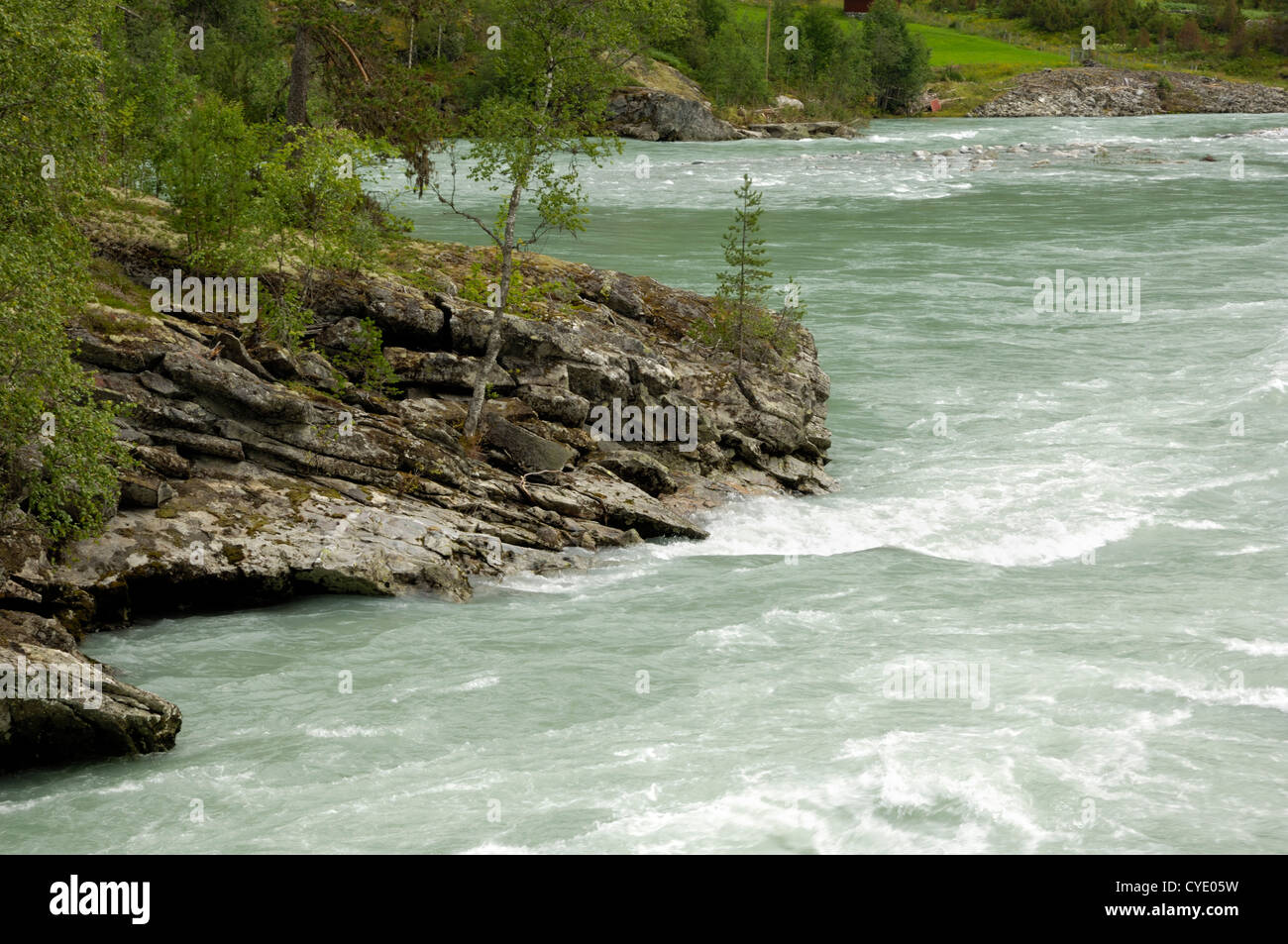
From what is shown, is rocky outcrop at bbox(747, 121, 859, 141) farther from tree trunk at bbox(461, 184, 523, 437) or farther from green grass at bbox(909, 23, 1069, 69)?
tree trunk at bbox(461, 184, 523, 437)

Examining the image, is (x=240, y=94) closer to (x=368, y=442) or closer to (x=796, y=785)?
(x=368, y=442)

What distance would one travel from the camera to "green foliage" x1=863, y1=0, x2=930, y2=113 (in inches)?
5030

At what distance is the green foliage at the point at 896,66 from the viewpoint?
128m

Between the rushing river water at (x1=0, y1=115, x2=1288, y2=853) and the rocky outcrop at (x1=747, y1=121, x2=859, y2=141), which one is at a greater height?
the rocky outcrop at (x1=747, y1=121, x2=859, y2=141)

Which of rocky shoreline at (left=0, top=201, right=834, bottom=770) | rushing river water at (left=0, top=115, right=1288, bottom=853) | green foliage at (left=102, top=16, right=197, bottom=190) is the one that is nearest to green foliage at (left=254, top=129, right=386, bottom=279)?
rocky shoreline at (left=0, top=201, right=834, bottom=770)

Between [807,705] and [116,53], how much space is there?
21470mm

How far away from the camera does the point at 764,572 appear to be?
2105cm

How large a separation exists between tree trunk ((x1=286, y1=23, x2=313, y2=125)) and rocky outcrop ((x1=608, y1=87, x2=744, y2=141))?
77.2m

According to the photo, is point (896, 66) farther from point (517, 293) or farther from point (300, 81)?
point (517, 293)

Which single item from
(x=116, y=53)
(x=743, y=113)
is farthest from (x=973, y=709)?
(x=743, y=113)

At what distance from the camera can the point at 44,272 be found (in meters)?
16.1

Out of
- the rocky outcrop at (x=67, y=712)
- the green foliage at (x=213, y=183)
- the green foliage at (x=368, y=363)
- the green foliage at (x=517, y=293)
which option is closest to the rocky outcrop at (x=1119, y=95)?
the green foliage at (x=517, y=293)

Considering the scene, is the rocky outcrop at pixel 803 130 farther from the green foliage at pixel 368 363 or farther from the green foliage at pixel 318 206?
the green foliage at pixel 368 363

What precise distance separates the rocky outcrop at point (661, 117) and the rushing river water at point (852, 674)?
241 ft
